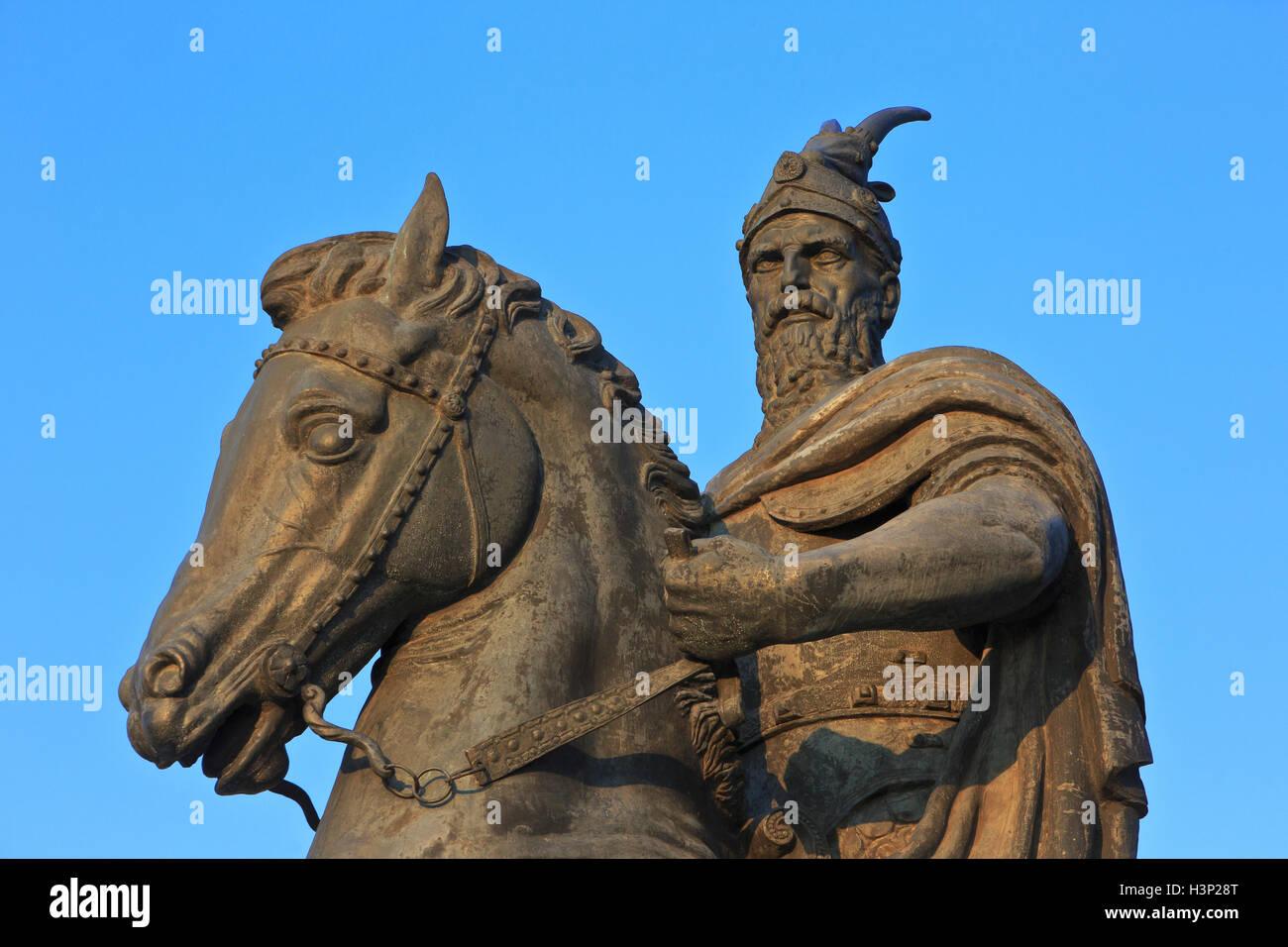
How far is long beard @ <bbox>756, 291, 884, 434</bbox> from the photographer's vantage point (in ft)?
28.2

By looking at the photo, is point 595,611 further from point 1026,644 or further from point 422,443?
point 1026,644

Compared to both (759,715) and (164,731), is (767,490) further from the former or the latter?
(164,731)

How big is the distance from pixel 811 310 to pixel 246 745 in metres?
3.42

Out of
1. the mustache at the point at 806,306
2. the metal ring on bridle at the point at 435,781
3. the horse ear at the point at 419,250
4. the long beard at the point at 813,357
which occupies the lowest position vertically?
the metal ring on bridle at the point at 435,781

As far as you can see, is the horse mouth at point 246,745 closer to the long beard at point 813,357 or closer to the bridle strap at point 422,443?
the bridle strap at point 422,443

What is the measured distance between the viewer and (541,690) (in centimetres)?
625

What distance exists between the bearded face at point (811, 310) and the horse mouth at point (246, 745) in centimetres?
307

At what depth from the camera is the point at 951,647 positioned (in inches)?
292

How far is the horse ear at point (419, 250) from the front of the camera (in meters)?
6.47

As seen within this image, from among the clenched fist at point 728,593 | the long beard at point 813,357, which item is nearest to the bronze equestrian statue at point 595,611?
the clenched fist at point 728,593

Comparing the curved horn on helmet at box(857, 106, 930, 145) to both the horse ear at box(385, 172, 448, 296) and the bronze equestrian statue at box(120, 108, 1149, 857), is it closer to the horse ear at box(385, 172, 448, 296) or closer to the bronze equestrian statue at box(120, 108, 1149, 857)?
the bronze equestrian statue at box(120, 108, 1149, 857)

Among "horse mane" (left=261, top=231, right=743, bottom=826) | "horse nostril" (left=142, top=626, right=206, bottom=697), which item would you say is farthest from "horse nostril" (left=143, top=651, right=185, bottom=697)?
"horse mane" (left=261, top=231, right=743, bottom=826)
